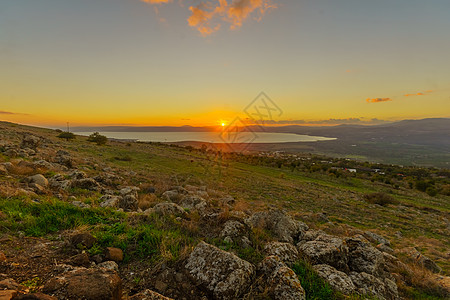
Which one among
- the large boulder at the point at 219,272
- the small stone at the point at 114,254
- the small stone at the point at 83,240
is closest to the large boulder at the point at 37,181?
the small stone at the point at 83,240

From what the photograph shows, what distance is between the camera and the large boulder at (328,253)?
4895mm

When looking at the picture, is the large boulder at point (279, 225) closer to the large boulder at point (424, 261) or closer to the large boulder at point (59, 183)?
the large boulder at point (424, 261)

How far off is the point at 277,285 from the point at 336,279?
1541 mm

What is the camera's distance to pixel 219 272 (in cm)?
369

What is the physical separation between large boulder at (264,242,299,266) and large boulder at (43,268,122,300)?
3430mm

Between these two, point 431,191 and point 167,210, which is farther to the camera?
point 431,191

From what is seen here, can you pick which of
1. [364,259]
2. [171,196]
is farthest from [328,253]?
[171,196]

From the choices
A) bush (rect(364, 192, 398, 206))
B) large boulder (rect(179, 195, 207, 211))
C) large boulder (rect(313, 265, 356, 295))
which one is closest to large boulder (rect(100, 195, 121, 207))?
large boulder (rect(179, 195, 207, 211))

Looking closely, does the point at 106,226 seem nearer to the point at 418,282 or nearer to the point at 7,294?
the point at 7,294

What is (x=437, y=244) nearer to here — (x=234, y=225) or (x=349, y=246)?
(x=349, y=246)

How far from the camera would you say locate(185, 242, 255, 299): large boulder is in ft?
11.4

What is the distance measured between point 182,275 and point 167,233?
60.7 inches

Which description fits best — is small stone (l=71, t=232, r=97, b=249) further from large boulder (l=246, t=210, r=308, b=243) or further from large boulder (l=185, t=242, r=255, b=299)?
large boulder (l=246, t=210, r=308, b=243)

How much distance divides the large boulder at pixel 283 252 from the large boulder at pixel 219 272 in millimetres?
957
